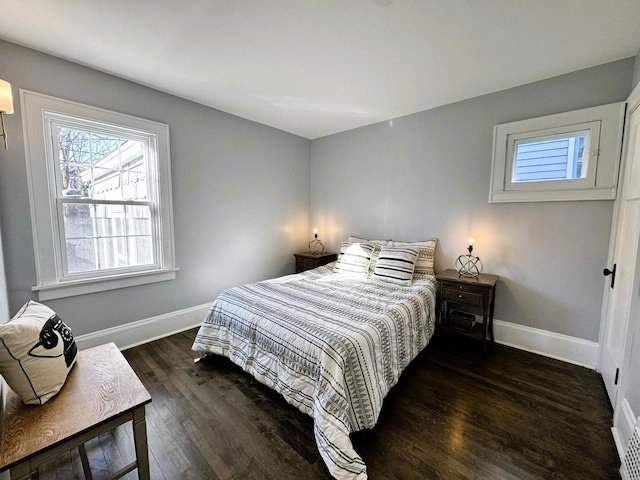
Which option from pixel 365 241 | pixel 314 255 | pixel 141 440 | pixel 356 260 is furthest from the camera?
pixel 314 255

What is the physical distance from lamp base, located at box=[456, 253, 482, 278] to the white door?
0.96 metres

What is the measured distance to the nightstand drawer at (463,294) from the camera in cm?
248

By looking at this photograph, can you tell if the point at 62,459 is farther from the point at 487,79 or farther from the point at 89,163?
the point at 487,79

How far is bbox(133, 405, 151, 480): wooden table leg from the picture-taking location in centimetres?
115

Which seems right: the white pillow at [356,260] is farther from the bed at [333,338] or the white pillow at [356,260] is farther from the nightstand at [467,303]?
the nightstand at [467,303]

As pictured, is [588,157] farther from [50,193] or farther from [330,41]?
[50,193]

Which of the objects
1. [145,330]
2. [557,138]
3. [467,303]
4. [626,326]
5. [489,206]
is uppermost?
[557,138]

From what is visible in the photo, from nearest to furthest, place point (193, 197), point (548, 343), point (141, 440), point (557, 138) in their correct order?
point (141, 440) → point (557, 138) → point (548, 343) → point (193, 197)

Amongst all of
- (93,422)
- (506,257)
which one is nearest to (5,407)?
(93,422)

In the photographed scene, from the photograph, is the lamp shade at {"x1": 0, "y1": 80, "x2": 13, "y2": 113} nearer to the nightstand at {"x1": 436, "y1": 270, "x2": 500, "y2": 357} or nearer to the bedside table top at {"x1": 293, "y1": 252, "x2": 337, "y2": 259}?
the bedside table top at {"x1": 293, "y1": 252, "x2": 337, "y2": 259}

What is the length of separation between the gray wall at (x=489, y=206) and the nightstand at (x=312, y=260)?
0.52 meters

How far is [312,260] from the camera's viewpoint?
12.6 ft

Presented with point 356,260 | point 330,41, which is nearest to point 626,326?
point 356,260

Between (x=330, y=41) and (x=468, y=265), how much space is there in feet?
8.38
